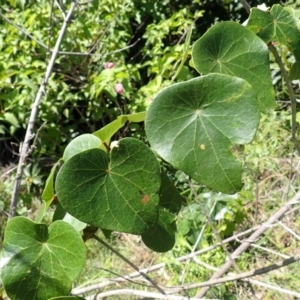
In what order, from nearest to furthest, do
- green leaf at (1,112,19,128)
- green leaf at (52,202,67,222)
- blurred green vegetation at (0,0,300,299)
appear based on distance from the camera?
green leaf at (52,202,67,222)
blurred green vegetation at (0,0,300,299)
green leaf at (1,112,19,128)

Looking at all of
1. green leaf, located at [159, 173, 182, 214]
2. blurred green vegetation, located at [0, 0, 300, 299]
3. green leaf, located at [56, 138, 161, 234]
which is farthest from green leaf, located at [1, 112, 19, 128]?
green leaf, located at [56, 138, 161, 234]

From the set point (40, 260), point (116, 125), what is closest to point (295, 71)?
point (116, 125)

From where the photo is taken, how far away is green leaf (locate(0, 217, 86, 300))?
17.0 inches

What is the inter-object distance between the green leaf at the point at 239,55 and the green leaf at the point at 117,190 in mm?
98

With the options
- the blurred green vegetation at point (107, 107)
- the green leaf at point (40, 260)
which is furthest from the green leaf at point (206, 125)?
the blurred green vegetation at point (107, 107)

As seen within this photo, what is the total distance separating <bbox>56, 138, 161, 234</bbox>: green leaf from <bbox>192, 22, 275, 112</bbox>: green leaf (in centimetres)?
10

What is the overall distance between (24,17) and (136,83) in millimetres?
793

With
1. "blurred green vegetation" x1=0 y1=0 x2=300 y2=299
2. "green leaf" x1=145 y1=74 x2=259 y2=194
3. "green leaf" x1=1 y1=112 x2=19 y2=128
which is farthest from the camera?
"green leaf" x1=1 y1=112 x2=19 y2=128

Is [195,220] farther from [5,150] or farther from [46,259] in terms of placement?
[46,259]

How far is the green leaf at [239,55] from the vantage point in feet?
1.35

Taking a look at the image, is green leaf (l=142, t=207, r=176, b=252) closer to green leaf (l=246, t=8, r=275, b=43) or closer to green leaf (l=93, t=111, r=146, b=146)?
green leaf (l=93, t=111, r=146, b=146)

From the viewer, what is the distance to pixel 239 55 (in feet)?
1.38

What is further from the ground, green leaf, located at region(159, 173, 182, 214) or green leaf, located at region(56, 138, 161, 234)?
green leaf, located at region(56, 138, 161, 234)

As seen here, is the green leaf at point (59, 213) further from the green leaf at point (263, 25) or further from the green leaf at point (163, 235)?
the green leaf at point (263, 25)
